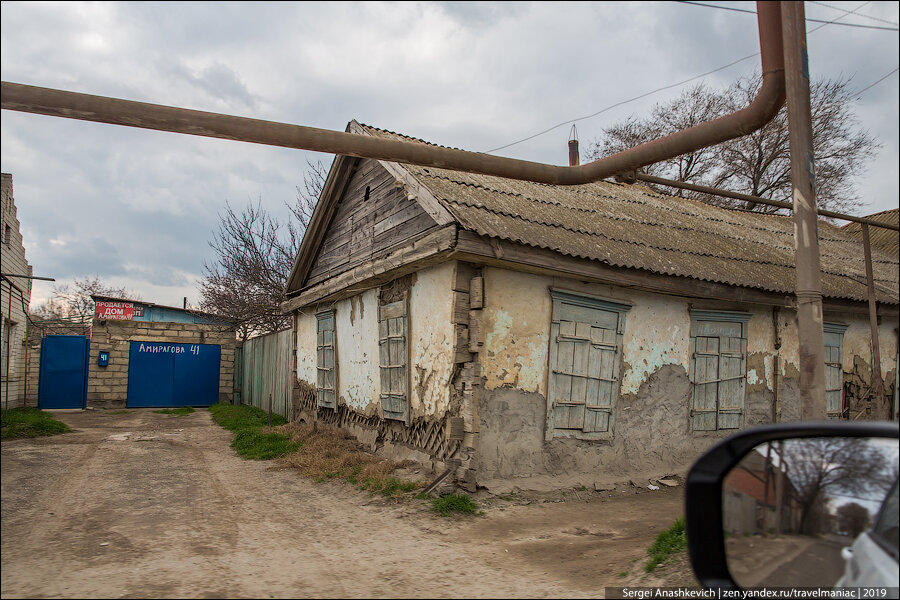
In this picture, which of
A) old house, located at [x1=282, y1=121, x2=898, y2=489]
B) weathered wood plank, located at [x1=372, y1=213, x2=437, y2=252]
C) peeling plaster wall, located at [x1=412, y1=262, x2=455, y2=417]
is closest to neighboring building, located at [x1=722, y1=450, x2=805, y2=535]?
old house, located at [x1=282, y1=121, x2=898, y2=489]

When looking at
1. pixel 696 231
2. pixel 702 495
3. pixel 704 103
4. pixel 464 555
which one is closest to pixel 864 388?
pixel 696 231

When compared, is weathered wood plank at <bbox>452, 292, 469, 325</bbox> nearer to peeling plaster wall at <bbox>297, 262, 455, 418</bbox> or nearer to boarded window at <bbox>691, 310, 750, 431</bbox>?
peeling plaster wall at <bbox>297, 262, 455, 418</bbox>

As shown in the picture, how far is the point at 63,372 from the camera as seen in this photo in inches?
661

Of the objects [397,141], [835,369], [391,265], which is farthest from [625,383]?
[835,369]

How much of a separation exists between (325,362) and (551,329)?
5.56 meters

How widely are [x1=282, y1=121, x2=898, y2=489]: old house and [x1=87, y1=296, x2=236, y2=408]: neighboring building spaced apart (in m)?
10.3

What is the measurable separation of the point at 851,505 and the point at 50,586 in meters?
3.80

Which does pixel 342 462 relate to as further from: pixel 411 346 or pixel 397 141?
pixel 397 141

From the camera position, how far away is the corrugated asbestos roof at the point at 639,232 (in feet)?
24.1

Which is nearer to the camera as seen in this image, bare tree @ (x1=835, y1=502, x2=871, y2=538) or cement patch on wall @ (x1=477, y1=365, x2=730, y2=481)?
bare tree @ (x1=835, y1=502, x2=871, y2=538)

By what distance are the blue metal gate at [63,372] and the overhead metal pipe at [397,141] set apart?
1560 cm

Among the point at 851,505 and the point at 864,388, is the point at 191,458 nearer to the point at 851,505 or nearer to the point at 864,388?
the point at 851,505

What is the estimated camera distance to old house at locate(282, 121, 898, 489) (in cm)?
687

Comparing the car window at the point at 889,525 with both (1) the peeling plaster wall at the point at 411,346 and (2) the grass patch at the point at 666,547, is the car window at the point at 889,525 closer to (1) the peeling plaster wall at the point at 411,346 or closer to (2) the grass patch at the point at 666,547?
(2) the grass patch at the point at 666,547
